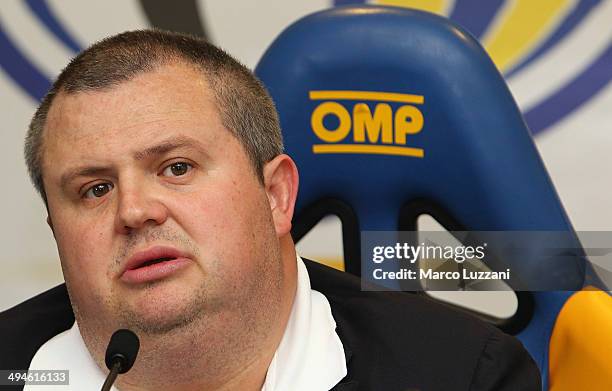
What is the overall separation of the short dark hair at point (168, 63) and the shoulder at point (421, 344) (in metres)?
0.26

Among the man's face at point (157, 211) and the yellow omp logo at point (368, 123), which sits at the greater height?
the yellow omp logo at point (368, 123)

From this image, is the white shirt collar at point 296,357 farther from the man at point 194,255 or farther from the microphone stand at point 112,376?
the microphone stand at point 112,376

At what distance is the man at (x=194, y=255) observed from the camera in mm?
1223

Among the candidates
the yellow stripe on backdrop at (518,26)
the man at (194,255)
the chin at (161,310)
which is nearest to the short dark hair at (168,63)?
the man at (194,255)

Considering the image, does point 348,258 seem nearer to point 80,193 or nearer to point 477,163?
point 477,163

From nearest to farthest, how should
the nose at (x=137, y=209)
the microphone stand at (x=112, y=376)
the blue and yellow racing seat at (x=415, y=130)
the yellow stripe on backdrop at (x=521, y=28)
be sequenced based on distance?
the microphone stand at (x=112, y=376) → the nose at (x=137, y=209) → the blue and yellow racing seat at (x=415, y=130) → the yellow stripe on backdrop at (x=521, y=28)

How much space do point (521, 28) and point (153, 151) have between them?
1.57 meters

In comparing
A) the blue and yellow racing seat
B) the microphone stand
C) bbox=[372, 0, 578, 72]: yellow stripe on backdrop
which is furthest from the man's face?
bbox=[372, 0, 578, 72]: yellow stripe on backdrop

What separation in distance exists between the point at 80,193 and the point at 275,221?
256 mm

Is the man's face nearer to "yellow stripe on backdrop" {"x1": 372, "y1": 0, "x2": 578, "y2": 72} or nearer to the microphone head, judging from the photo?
the microphone head

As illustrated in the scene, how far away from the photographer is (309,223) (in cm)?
174

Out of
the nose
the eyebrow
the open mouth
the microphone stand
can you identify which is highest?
the eyebrow

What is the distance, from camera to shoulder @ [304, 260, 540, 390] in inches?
54.2

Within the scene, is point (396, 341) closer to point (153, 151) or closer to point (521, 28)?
point (153, 151)
